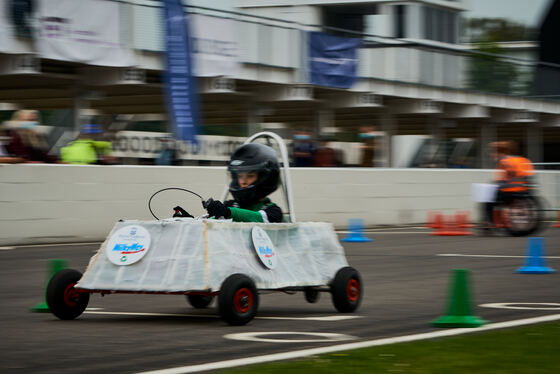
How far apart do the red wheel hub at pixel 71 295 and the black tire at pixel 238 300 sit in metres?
1.31

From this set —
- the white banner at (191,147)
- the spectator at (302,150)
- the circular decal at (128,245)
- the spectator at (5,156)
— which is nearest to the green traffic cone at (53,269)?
the circular decal at (128,245)

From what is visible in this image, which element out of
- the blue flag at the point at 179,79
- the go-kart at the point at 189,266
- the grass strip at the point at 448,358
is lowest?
the grass strip at the point at 448,358

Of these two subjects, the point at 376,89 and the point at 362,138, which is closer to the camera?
the point at 362,138

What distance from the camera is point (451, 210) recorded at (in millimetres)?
28094

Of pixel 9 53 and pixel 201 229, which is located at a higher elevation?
pixel 9 53

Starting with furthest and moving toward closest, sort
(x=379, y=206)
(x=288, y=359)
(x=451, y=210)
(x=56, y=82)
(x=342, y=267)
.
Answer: (x=451, y=210), (x=379, y=206), (x=56, y=82), (x=342, y=267), (x=288, y=359)

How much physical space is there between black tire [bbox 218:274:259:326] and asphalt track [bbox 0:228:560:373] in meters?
0.10

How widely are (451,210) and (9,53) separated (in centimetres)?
1253

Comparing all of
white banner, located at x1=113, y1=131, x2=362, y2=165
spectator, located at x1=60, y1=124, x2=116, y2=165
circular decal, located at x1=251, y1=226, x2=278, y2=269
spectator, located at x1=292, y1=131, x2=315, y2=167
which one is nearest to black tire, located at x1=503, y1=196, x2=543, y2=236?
spectator, located at x1=292, y1=131, x2=315, y2=167

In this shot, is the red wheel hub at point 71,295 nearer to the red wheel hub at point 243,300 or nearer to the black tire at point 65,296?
the black tire at point 65,296

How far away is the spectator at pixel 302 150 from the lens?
24.1m

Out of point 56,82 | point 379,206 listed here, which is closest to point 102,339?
point 56,82

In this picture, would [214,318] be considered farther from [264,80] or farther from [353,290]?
A: [264,80]

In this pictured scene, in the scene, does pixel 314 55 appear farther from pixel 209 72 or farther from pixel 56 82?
pixel 56 82
